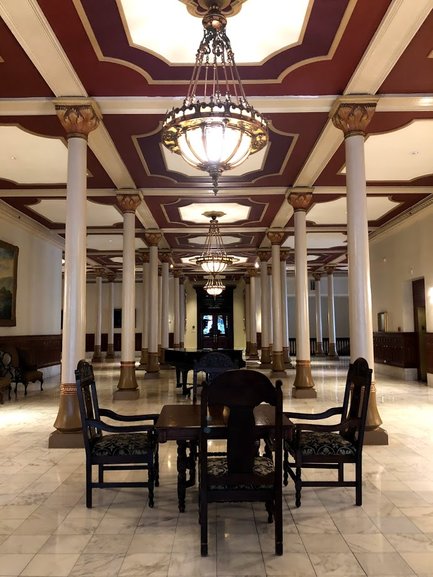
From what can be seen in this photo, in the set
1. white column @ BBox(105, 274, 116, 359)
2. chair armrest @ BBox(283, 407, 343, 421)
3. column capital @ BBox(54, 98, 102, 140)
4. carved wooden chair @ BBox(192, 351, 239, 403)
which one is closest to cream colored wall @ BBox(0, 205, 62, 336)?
column capital @ BBox(54, 98, 102, 140)

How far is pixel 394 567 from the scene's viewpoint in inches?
117

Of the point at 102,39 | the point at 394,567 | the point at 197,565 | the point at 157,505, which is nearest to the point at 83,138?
the point at 102,39

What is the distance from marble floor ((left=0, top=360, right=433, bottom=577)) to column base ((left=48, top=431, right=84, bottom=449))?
18 centimetres

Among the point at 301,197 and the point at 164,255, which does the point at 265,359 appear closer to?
the point at 164,255

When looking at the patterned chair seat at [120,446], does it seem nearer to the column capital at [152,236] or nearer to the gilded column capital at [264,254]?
the column capital at [152,236]

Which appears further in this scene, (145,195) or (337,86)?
(145,195)

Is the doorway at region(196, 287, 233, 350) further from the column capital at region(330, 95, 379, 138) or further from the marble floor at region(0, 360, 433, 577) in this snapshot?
the marble floor at region(0, 360, 433, 577)

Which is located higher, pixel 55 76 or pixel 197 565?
pixel 55 76

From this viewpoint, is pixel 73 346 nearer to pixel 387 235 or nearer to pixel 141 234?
pixel 141 234

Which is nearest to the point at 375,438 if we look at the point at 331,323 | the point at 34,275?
the point at 34,275

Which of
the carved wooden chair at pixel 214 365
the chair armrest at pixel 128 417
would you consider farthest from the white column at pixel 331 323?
the chair armrest at pixel 128 417

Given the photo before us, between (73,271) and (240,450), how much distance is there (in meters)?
3.65

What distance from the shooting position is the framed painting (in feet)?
38.6

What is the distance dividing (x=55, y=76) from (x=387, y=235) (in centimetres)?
1115
